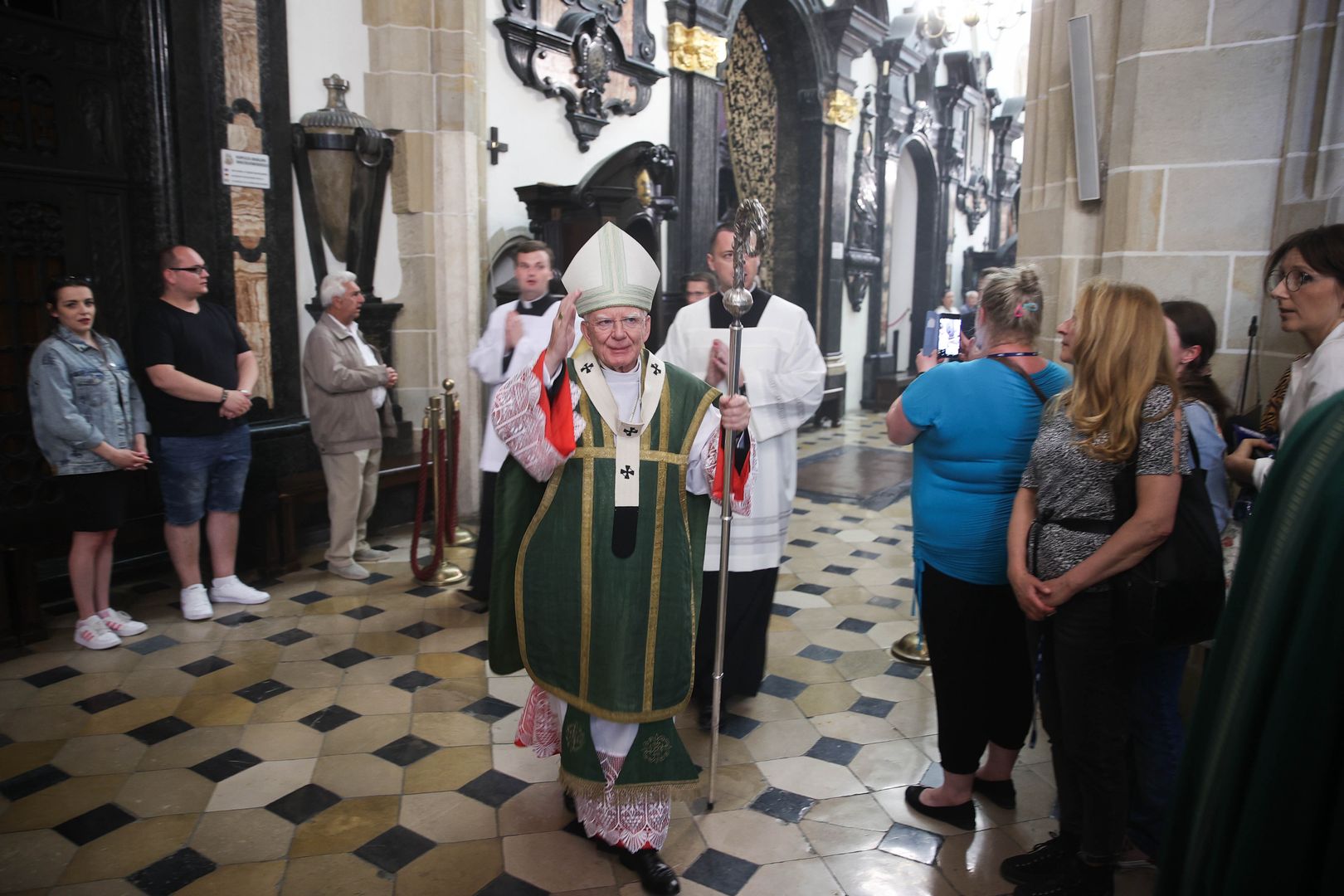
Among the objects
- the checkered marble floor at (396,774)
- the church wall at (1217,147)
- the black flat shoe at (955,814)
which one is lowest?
the checkered marble floor at (396,774)

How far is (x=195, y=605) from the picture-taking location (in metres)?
4.33

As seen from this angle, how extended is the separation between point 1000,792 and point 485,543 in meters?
2.68

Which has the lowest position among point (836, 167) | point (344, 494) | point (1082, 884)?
point (1082, 884)

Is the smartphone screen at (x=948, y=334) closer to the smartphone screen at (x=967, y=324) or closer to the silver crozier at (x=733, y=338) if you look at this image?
the smartphone screen at (x=967, y=324)

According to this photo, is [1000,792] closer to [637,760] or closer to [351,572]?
[637,760]

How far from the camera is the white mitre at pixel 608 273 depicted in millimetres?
2279

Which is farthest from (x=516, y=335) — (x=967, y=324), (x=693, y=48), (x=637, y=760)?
(x=693, y=48)

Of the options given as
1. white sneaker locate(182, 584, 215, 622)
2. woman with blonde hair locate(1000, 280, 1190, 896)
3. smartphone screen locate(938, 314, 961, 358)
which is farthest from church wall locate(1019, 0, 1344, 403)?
white sneaker locate(182, 584, 215, 622)

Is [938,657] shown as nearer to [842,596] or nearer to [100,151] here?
[842,596]

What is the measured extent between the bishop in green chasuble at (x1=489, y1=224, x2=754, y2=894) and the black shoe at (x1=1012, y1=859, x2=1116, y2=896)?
945 mm

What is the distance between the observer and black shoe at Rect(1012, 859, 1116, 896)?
2.26 meters

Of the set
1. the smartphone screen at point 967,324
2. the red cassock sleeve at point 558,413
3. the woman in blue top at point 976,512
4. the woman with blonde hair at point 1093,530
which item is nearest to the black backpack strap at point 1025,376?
the woman in blue top at point 976,512

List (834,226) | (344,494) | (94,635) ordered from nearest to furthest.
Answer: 1. (94,635)
2. (344,494)
3. (834,226)

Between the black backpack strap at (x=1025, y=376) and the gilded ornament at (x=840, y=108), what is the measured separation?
8832 millimetres
